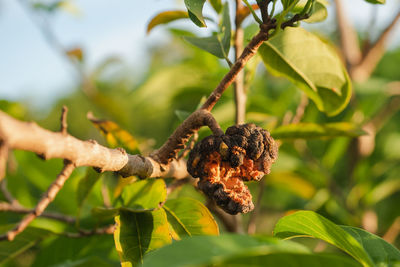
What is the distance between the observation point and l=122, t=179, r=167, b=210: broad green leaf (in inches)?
33.7

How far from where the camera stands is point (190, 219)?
2.91 feet

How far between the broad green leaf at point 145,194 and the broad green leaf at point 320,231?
27 cm

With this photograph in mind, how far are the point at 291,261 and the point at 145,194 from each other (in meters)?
0.51

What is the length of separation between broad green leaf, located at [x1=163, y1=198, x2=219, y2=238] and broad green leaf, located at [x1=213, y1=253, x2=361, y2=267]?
0.38 meters

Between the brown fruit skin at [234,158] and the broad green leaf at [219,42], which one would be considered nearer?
the brown fruit skin at [234,158]

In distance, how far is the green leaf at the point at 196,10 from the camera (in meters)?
0.77

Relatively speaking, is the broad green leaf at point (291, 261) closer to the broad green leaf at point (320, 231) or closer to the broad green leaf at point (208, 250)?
the broad green leaf at point (208, 250)

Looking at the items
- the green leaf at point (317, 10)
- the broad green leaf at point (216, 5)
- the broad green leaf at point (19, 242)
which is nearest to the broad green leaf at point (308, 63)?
the green leaf at point (317, 10)

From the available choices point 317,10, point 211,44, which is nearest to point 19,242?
point 211,44

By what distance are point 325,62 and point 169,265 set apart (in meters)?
0.86

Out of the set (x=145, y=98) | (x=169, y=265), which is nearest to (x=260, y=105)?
(x=145, y=98)

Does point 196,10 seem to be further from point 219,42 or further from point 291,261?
point 291,261

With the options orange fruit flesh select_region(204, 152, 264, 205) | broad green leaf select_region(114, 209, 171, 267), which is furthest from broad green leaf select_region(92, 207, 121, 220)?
orange fruit flesh select_region(204, 152, 264, 205)

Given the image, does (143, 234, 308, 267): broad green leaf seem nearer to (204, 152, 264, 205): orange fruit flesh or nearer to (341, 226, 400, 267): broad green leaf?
(204, 152, 264, 205): orange fruit flesh
